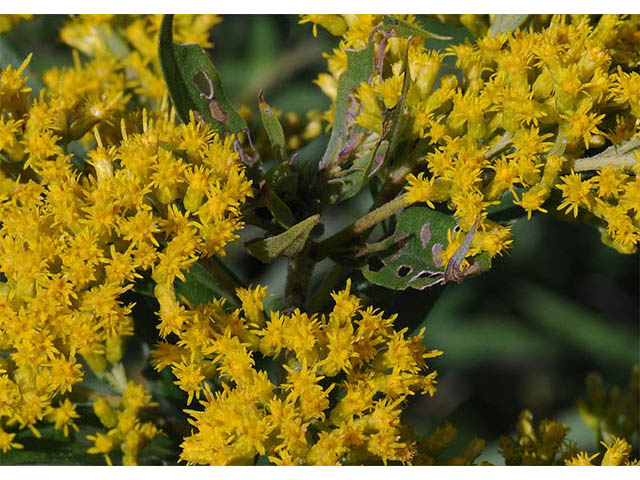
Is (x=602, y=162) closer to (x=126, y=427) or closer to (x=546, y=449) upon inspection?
(x=546, y=449)

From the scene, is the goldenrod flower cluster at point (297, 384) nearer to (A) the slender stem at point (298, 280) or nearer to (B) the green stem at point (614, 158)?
(A) the slender stem at point (298, 280)

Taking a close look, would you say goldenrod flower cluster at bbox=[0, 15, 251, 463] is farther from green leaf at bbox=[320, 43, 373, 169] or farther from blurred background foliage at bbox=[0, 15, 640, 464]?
blurred background foliage at bbox=[0, 15, 640, 464]

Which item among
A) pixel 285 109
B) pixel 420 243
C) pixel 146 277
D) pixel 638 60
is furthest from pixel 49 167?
pixel 285 109

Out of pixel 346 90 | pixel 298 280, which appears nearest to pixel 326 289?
pixel 298 280

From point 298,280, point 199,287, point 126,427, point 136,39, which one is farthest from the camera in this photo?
point 136,39

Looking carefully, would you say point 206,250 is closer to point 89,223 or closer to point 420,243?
point 89,223

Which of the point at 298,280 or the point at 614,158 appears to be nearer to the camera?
the point at 614,158

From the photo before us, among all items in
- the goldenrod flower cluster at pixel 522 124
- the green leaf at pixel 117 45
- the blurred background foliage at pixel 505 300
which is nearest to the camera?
the goldenrod flower cluster at pixel 522 124

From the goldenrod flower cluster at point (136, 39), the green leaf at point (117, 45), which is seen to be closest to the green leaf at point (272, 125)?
the goldenrod flower cluster at point (136, 39)
